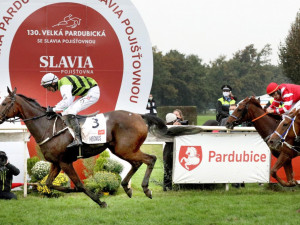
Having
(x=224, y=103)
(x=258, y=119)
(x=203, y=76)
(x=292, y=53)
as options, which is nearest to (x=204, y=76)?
(x=203, y=76)

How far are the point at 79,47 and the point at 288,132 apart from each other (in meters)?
4.04

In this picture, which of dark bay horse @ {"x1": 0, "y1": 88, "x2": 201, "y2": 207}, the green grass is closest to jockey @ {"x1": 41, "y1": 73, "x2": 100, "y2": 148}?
dark bay horse @ {"x1": 0, "y1": 88, "x2": 201, "y2": 207}

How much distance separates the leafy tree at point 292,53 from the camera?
30.7m

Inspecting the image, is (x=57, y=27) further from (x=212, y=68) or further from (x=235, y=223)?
(x=212, y=68)

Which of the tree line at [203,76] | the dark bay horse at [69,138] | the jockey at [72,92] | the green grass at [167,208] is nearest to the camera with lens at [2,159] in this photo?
the green grass at [167,208]

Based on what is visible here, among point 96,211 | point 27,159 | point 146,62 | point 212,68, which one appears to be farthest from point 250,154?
point 212,68

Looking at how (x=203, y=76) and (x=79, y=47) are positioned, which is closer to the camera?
(x=79, y=47)

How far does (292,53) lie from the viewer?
101 feet

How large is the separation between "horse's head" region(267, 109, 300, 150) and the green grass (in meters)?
0.87

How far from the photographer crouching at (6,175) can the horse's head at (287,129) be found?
382 cm

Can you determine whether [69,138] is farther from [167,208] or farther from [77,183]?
[167,208]

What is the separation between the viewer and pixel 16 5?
916cm

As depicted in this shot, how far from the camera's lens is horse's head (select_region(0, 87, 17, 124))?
6773 millimetres

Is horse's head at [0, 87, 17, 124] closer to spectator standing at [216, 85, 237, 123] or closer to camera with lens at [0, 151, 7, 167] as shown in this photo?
camera with lens at [0, 151, 7, 167]
